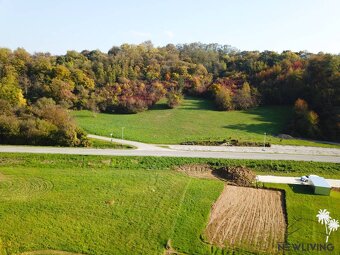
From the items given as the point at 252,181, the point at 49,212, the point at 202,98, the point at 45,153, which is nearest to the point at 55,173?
the point at 45,153

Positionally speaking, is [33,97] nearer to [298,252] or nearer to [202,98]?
[202,98]

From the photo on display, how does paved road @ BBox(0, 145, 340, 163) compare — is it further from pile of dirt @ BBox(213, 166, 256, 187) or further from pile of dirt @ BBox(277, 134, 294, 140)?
pile of dirt @ BBox(277, 134, 294, 140)

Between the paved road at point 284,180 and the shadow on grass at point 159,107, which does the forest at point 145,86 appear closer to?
the shadow on grass at point 159,107

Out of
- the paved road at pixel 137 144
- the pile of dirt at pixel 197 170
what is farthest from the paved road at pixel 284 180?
the paved road at pixel 137 144

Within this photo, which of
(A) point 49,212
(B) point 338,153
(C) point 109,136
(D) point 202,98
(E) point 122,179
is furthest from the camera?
(D) point 202,98

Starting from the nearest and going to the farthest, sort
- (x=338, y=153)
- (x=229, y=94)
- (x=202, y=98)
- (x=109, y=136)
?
(x=338, y=153)
(x=109, y=136)
(x=229, y=94)
(x=202, y=98)

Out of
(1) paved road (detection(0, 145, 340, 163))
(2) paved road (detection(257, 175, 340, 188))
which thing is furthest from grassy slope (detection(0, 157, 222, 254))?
(2) paved road (detection(257, 175, 340, 188))

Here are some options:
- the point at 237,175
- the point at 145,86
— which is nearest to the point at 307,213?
the point at 237,175
